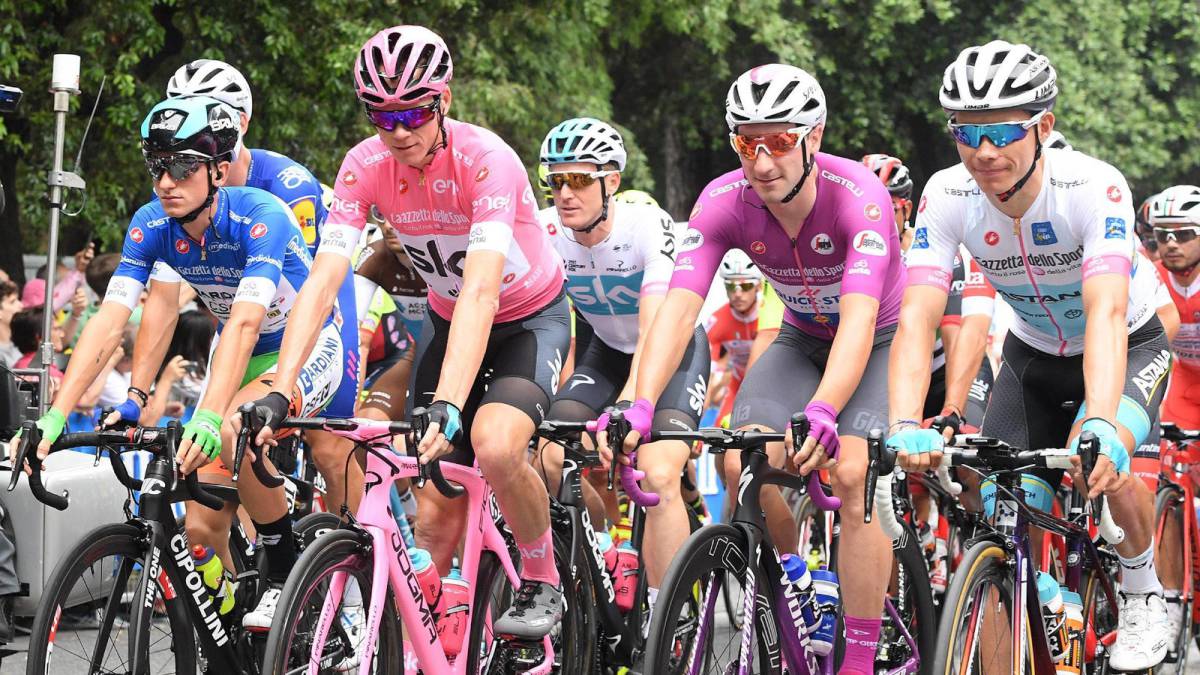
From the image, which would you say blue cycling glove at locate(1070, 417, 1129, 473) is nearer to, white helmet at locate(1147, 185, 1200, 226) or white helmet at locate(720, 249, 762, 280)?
white helmet at locate(1147, 185, 1200, 226)

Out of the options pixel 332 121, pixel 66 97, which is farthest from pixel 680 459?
pixel 332 121

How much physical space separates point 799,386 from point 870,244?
74 cm

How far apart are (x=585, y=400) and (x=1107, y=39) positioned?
1964cm

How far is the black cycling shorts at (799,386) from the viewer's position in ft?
19.4

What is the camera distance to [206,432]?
17.4 feet

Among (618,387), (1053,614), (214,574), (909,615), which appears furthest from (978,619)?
(618,387)

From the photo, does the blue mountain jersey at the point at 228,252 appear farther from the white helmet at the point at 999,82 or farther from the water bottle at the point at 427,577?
the white helmet at the point at 999,82

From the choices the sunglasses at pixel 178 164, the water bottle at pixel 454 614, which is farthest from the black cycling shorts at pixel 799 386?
the sunglasses at pixel 178 164

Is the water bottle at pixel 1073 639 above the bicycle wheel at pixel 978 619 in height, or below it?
below

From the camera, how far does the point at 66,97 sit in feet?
27.9

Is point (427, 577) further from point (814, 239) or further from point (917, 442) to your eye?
point (814, 239)

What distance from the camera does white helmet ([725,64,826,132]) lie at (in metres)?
5.64

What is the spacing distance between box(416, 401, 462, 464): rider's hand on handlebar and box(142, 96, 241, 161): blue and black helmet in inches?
68.2

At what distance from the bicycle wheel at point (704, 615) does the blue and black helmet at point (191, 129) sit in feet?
7.91
